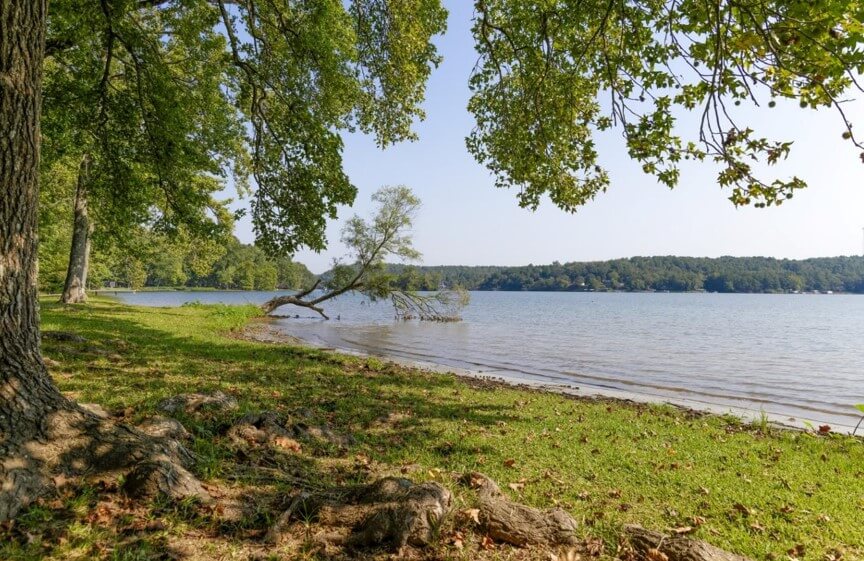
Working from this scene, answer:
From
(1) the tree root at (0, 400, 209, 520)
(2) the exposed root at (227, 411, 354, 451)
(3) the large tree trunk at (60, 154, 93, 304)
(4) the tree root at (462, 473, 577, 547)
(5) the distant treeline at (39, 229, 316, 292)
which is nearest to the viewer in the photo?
(1) the tree root at (0, 400, 209, 520)

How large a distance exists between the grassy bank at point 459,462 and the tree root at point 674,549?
26cm

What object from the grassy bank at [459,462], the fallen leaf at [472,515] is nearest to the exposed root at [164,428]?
the grassy bank at [459,462]

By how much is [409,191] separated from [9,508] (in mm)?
33705

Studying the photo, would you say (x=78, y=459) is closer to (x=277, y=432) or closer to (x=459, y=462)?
(x=277, y=432)

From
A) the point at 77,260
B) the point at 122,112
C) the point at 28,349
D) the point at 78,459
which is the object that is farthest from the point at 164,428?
the point at 77,260

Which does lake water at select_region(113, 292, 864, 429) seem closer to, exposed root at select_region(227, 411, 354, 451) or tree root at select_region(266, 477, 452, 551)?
exposed root at select_region(227, 411, 354, 451)

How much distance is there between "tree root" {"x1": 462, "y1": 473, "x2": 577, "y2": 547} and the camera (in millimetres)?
3740

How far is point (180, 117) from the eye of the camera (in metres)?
11.1

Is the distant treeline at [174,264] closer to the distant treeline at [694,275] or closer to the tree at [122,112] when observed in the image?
the tree at [122,112]

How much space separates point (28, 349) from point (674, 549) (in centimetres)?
533

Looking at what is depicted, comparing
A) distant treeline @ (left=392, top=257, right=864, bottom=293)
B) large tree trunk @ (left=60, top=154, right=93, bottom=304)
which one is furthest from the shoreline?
distant treeline @ (left=392, top=257, right=864, bottom=293)

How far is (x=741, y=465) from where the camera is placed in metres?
7.21

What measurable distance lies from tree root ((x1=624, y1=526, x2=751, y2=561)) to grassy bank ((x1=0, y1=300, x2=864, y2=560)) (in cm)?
26

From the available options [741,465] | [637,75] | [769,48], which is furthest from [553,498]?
[637,75]
